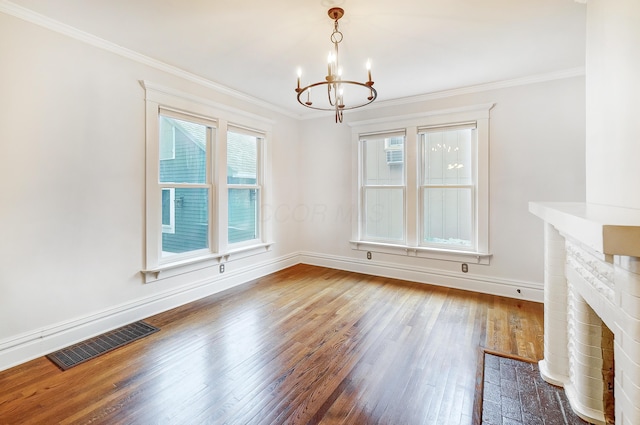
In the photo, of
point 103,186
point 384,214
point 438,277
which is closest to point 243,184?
point 103,186

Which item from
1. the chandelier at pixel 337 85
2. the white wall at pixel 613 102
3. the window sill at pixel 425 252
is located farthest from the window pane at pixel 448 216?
the white wall at pixel 613 102

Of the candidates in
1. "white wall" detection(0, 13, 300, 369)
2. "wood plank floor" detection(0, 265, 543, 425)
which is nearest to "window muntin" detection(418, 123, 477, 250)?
"wood plank floor" detection(0, 265, 543, 425)

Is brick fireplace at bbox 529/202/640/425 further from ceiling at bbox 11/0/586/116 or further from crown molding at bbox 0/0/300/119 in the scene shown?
crown molding at bbox 0/0/300/119

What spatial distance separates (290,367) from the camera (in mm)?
2215

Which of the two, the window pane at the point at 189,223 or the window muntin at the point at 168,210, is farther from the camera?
the window pane at the point at 189,223

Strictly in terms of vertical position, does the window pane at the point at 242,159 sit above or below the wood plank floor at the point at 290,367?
above

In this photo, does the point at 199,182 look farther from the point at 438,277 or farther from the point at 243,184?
the point at 438,277

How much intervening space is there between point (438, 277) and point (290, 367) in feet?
8.94

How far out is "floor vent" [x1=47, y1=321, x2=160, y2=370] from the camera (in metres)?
2.31

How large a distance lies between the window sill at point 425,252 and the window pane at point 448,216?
16cm

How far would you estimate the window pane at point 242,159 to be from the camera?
4.11 m

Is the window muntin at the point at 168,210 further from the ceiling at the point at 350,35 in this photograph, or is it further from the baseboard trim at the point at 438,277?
the baseboard trim at the point at 438,277

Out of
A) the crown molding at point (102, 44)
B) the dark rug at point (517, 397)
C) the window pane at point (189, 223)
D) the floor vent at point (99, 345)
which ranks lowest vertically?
the dark rug at point (517, 397)

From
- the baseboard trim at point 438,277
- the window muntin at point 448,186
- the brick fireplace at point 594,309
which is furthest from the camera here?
the window muntin at point 448,186
